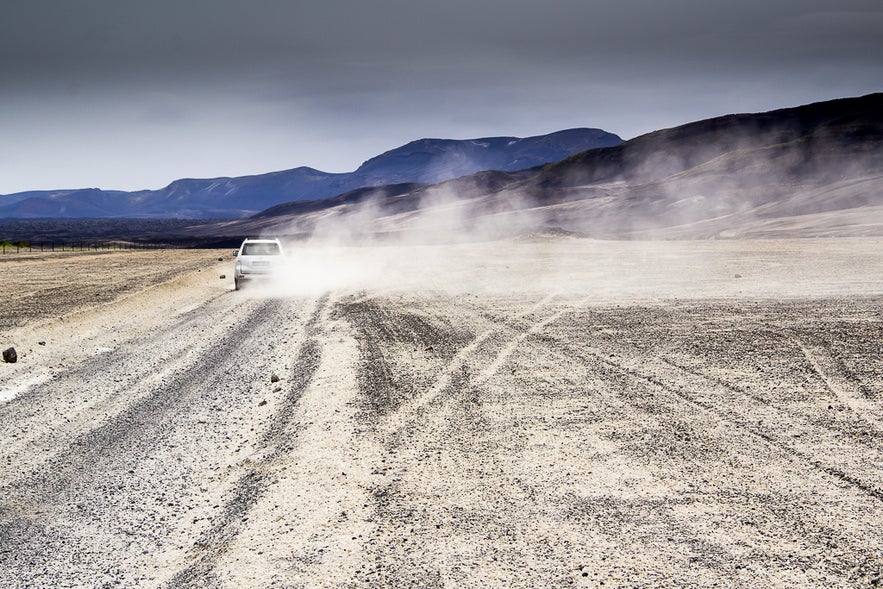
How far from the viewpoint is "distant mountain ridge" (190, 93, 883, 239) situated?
63.5 metres

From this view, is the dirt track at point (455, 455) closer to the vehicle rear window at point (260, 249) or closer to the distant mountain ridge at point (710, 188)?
the vehicle rear window at point (260, 249)

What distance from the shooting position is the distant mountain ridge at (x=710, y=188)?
6347 centimetres

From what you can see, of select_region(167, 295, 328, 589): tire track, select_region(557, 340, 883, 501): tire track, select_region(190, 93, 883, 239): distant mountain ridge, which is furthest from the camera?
select_region(190, 93, 883, 239): distant mountain ridge

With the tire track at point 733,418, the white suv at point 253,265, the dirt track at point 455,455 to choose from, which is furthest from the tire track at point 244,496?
the white suv at point 253,265

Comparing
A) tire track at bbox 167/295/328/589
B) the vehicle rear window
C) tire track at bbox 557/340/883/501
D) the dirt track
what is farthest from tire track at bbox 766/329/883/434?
the vehicle rear window

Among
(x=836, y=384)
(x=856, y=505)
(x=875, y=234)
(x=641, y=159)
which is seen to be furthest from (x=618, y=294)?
(x=641, y=159)

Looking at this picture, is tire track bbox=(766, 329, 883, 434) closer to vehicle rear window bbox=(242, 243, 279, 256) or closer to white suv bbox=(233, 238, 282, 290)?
white suv bbox=(233, 238, 282, 290)

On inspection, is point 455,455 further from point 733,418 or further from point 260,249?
point 260,249

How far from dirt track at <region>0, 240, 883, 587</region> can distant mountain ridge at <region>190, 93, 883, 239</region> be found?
43.8m

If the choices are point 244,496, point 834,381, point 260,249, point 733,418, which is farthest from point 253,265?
point 834,381

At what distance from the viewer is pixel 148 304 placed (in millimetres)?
19922

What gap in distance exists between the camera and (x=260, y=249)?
73.3ft

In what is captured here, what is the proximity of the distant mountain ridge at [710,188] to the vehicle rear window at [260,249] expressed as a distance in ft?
120

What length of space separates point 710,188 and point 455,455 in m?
91.4
